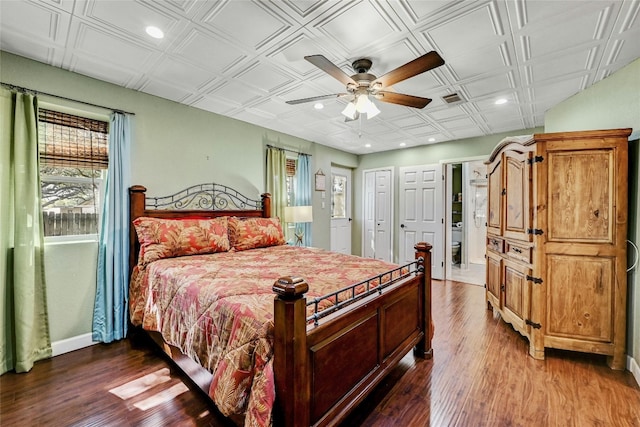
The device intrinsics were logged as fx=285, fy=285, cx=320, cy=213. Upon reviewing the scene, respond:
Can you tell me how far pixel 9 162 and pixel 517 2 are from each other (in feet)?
12.7

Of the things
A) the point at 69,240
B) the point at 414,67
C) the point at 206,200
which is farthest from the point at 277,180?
the point at 414,67

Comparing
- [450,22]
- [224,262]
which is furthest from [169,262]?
[450,22]

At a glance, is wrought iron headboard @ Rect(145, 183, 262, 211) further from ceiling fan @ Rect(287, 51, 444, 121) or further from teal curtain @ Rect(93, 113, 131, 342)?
ceiling fan @ Rect(287, 51, 444, 121)

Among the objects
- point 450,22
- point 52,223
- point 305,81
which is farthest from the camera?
point 305,81

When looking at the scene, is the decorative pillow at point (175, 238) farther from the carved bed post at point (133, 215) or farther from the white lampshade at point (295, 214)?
the white lampshade at point (295, 214)

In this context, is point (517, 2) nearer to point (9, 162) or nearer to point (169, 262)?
point (169, 262)

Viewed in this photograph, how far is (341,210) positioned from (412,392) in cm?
454

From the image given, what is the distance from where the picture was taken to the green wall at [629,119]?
2.29m

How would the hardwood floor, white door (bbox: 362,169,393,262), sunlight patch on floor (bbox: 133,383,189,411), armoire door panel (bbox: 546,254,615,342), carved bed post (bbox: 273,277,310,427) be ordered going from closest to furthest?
carved bed post (bbox: 273,277,310,427), the hardwood floor, sunlight patch on floor (bbox: 133,383,189,411), armoire door panel (bbox: 546,254,615,342), white door (bbox: 362,169,393,262)

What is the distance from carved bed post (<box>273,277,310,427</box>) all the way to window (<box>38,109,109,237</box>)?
8.68ft

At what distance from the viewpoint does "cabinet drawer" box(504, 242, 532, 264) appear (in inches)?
105

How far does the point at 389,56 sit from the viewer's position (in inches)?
92.7

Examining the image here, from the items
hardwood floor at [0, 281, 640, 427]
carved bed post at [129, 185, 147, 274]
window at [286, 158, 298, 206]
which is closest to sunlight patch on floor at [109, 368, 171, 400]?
hardwood floor at [0, 281, 640, 427]

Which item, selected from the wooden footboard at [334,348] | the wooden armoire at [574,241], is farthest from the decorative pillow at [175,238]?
the wooden armoire at [574,241]
